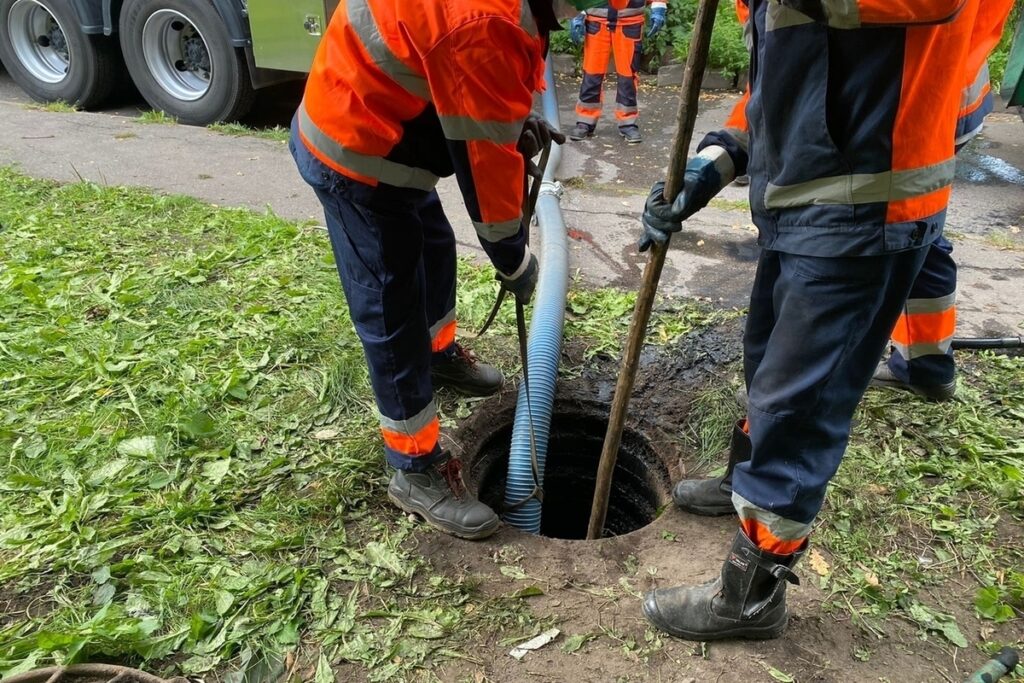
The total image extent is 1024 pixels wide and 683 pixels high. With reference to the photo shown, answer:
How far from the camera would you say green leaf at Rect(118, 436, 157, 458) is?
8.53 feet

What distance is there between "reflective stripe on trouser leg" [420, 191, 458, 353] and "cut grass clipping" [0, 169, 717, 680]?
1.07ft

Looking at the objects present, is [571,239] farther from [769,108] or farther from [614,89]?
[614,89]

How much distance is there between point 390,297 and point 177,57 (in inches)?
221

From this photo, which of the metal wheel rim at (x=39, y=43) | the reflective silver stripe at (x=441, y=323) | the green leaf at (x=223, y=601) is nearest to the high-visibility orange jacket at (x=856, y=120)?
the reflective silver stripe at (x=441, y=323)

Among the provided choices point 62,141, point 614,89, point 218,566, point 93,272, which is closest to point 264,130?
point 62,141

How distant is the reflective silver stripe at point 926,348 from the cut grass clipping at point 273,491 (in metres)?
0.21

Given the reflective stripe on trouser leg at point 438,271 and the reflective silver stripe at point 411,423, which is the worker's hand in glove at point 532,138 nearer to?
the reflective stripe on trouser leg at point 438,271

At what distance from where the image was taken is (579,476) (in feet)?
11.3

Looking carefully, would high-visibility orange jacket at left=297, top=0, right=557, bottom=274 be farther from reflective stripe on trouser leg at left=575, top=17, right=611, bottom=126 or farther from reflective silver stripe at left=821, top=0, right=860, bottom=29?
reflective stripe on trouser leg at left=575, top=17, right=611, bottom=126

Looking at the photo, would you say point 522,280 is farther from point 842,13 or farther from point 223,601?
point 223,601

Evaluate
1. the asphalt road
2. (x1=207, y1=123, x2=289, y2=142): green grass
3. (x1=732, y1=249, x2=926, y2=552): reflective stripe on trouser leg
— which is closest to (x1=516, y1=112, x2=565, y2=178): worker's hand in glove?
(x1=732, y1=249, x2=926, y2=552): reflective stripe on trouser leg

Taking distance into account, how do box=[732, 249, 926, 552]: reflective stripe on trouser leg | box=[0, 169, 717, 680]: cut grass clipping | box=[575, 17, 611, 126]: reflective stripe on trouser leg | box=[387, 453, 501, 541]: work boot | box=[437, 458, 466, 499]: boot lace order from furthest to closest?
box=[575, 17, 611, 126]: reflective stripe on trouser leg < box=[437, 458, 466, 499]: boot lace < box=[387, 453, 501, 541]: work boot < box=[0, 169, 717, 680]: cut grass clipping < box=[732, 249, 926, 552]: reflective stripe on trouser leg

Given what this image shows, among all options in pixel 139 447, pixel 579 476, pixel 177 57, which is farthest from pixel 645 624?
pixel 177 57

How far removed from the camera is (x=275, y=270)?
3.86 metres
